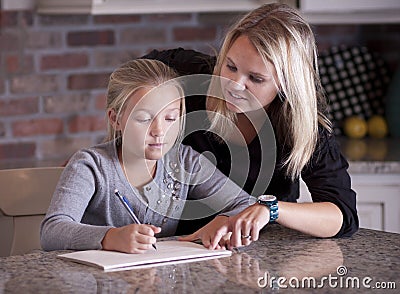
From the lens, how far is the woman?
179 centimetres

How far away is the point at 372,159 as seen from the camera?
288 cm

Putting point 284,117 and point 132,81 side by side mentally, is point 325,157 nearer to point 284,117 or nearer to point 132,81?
point 284,117

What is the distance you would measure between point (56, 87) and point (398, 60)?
1.39 m

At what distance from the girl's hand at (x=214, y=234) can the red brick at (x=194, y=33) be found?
1.63 meters

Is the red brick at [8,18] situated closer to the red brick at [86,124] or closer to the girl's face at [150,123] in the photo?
the red brick at [86,124]

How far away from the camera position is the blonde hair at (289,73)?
182cm

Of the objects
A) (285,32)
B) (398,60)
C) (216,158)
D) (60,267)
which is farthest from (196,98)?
(398,60)

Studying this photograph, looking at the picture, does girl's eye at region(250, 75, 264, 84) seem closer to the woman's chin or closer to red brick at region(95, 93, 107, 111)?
the woman's chin

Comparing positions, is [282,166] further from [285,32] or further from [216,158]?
[285,32]

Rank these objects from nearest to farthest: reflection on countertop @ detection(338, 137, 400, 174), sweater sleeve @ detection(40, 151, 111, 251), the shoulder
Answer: sweater sleeve @ detection(40, 151, 111, 251) < the shoulder < reflection on countertop @ detection(338, 137, 400, 174)

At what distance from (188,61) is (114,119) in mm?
357

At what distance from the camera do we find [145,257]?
1.54 metres

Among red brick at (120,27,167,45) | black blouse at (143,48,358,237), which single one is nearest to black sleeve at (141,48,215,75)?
black blouse at (143,48,358,237)

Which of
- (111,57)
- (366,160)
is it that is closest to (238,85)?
(366,160)
